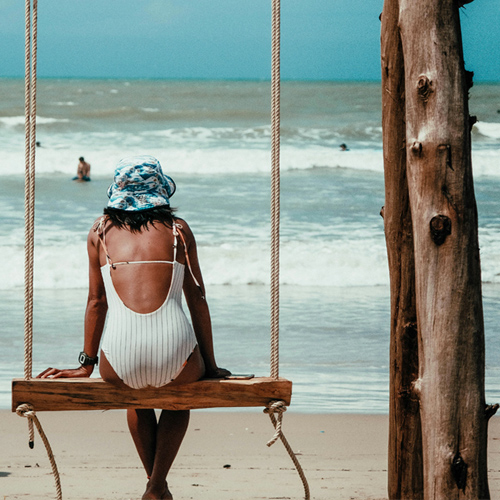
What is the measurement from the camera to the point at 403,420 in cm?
262

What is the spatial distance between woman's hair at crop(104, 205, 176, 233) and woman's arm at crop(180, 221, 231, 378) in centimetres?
6

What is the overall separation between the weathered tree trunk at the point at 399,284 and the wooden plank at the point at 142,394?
1.33 ft

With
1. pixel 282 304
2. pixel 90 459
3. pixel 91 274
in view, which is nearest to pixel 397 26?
pixel 91 274

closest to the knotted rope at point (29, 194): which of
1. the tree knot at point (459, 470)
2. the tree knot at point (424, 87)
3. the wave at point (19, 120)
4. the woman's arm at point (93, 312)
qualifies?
the woman's arm at point (93, 312)

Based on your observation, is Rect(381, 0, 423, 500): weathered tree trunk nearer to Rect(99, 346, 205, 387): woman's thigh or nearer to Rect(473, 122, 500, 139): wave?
Rect(99, 346, 205, 387): woman's thigh

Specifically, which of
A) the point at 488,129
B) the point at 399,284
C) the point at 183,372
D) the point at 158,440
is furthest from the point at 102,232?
the point at 488,129

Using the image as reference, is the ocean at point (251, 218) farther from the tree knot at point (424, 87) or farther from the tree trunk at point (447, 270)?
the tree knot at point (424, 87)

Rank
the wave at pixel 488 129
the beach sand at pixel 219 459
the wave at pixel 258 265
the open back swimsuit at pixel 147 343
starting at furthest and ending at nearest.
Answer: the wave at pixel 488 129
the wave at pixel 258 265
the beach sand at pixel 219 459
the open back swimsuit at pixel 147 343

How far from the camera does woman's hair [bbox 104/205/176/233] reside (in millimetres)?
2473

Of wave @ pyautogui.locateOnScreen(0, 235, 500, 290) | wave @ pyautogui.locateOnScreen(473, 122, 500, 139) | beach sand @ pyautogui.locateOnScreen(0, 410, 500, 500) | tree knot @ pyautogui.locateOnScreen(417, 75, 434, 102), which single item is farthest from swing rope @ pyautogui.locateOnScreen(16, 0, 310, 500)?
wave @ pyautogui.locateOnScreen(473, 122, 500, 139)

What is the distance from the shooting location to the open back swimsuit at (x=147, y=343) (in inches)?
93.2

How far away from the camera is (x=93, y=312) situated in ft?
8.23

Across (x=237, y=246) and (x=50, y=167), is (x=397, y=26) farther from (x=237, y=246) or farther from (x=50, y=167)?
(x=50, y=167)

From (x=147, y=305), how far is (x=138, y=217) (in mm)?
278
